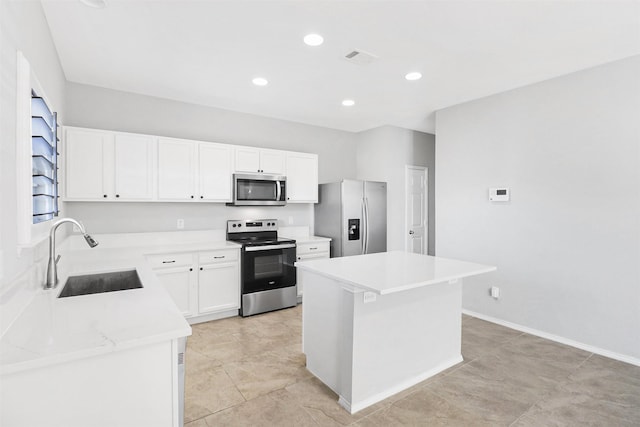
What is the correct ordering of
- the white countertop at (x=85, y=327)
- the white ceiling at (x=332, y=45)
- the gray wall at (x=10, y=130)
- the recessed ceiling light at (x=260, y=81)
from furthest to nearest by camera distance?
the recessed ceiling light at (x=260, y=81) < the white ceiling at (x=332, y=45) < the gray wall at (x=10, y=130) < the white countertop at (x=85, y=327)

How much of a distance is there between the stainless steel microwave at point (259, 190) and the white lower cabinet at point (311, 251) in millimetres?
679

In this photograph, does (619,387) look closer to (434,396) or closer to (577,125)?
(434,396)

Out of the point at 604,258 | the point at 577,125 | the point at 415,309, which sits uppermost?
the point at 577,125

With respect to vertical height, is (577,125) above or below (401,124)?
below

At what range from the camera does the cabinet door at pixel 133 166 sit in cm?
348

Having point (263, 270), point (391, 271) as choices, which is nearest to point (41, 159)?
point (391, 271)

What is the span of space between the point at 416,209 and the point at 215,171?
3.48 m

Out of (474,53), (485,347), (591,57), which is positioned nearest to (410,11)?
(474,53)

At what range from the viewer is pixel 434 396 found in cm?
236

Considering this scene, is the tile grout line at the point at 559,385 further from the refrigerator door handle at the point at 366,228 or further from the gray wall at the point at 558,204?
the refrigerator door handle at the point at 366,228

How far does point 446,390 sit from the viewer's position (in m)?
2.44

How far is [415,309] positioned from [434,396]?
614 millimetres

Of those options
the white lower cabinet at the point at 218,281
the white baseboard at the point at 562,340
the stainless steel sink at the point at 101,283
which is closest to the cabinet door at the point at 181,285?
the white lower cabinet at the point at 218,281

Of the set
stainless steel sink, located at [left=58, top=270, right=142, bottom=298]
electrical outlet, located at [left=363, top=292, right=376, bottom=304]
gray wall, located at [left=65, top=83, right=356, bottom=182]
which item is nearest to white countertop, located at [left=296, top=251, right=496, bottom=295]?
electrical outlet, located at [left=363, top=292, right=376, bottom=304]
